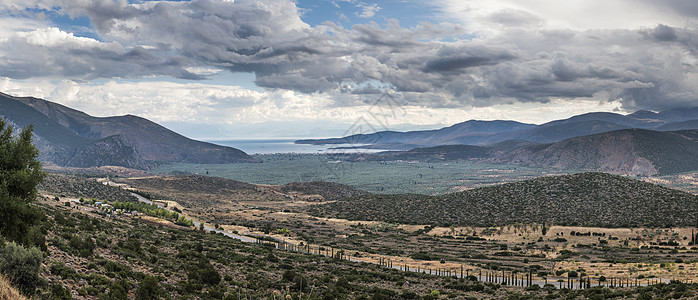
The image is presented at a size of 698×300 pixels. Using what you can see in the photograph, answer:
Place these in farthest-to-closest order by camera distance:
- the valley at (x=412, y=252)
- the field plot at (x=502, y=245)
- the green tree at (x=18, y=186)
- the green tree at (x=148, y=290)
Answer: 1. the field plot at (x=502, y=245)
2. the valley at (x=412, y=252)
3. the green tree at (x=18, y=186)
4. the green tree at (x=148, y=290)

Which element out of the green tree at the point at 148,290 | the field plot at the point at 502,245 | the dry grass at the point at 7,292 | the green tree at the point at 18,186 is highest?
the green tree at the point at 18,186

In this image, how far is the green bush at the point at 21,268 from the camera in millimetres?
13844

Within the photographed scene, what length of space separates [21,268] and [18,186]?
7375mm

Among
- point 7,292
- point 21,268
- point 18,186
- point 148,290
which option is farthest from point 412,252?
point 7,292

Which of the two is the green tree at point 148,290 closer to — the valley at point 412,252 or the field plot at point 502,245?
the valley at point 412,252

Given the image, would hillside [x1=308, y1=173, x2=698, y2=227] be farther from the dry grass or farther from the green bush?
the dry grass

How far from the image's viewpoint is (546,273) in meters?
35.5

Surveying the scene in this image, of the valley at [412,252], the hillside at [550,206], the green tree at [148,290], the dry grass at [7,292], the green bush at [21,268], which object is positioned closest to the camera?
the dry grass at [7,292]

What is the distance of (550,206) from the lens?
7844 cm

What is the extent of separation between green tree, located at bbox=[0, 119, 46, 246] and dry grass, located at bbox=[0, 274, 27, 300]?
22.4 ft

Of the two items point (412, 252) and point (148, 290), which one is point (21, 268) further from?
point (412, 252)

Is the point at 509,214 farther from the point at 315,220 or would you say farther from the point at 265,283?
the point at 265,283

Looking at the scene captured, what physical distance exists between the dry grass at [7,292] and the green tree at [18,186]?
22.4 feet

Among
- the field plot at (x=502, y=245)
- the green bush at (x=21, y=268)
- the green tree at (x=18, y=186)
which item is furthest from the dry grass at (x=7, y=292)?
the field plot at (x=502, y=245)
